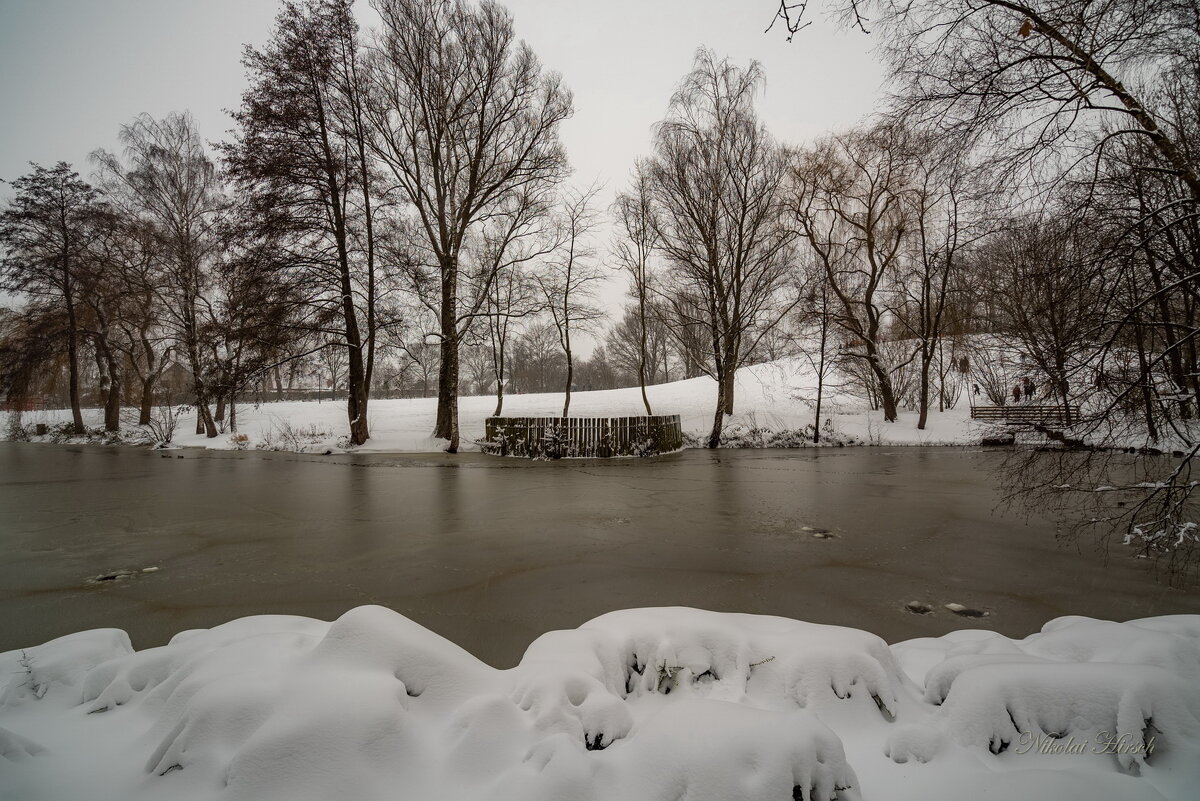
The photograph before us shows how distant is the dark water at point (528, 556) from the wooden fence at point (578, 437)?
14.9 feet

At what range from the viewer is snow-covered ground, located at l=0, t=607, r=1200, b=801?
1824 mm

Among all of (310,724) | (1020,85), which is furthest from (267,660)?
(1020,85)

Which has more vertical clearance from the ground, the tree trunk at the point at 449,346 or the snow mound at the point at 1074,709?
the tree trunk at the point at 449,346

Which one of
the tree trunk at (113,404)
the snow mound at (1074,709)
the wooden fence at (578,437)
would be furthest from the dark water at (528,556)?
the tree trunk at (113,404)

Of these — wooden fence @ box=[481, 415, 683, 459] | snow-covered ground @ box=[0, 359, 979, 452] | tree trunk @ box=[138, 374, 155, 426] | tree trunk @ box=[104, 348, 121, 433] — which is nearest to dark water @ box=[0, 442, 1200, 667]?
wooden fence @ box=[481, 415, 683, 459]

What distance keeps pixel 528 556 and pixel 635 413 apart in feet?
69.6

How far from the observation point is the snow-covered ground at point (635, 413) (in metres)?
19.8

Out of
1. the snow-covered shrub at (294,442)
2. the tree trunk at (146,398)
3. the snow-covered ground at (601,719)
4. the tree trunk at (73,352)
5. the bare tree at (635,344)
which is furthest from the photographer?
the bare tree at (635,344)

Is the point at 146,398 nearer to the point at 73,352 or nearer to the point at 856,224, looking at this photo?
the point at 73,352

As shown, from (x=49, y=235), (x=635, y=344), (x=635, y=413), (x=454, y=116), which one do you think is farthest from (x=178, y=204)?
(x=635, y=344)

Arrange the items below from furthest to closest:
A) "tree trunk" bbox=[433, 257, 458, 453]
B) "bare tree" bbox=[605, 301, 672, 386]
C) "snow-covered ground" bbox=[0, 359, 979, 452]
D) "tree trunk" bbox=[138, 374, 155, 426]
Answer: "bare tree" bbox=[605, 301, 672, 386] → "tree trunk" bbox=[138, 374, 155, 426] → "snow-covered ground" bbox=[0, 359, 979, 452] → "tree trunk" bbox=[433, 257, 458, 453]

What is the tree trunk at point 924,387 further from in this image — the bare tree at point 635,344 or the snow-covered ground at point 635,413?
the bare tree at point 635,344

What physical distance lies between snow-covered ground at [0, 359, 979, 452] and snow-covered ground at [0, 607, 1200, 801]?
1375 cm

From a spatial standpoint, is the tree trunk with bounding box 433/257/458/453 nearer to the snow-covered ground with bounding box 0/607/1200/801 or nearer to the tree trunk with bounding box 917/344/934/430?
the snow-covered ground with bounding box 0/607/1200/801
